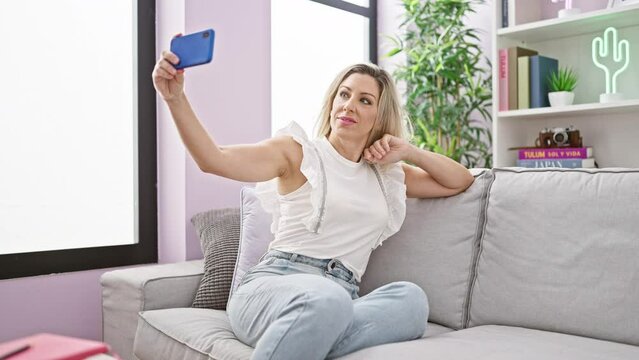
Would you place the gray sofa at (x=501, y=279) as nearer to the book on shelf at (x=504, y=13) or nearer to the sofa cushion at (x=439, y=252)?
the sofa cushion at (x=439, y=252)

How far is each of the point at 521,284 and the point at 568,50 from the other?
1.76m

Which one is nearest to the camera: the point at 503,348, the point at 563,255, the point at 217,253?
the point at 503,348

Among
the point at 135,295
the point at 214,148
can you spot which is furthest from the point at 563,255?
the point at 135,295

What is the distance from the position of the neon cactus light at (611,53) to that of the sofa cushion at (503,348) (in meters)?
1.53

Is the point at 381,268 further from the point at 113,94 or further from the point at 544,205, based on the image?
the point at 113,94

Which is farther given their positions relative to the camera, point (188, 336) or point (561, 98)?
point (561, 98)

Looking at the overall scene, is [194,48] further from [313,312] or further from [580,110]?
[580,110]

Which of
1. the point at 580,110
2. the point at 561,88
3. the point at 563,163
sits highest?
the point at 561,88

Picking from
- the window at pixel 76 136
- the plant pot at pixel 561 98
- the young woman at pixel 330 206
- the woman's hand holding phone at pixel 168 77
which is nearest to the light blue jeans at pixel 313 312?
the young woman at pixel 330 206

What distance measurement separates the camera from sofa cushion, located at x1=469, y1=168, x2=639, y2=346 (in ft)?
4.87

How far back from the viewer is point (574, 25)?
2.76m

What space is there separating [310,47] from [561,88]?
4.57 ft

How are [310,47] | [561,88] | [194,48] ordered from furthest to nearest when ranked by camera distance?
[310,47] → [561,88] → [194,48]

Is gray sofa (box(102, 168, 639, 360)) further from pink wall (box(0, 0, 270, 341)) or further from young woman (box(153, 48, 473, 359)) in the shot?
pink wall (box(0, 0, 270, 341))
